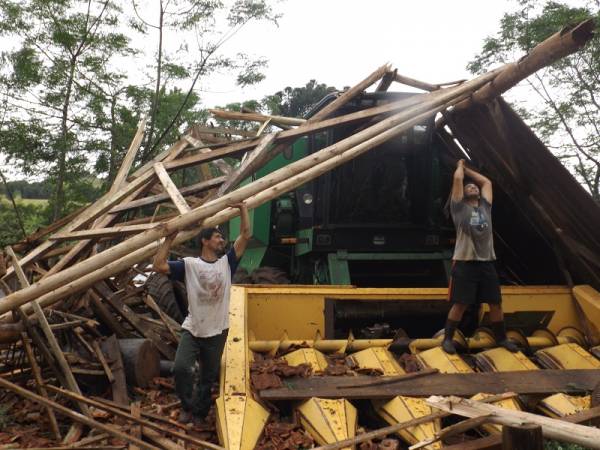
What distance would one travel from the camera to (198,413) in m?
3.99

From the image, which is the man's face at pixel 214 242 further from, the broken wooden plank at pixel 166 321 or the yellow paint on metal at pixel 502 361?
the yellow paint on metal at pixel 502 361

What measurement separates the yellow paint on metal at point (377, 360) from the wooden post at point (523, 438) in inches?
77.0

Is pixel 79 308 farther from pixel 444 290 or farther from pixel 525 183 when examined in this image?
pixel 525 183

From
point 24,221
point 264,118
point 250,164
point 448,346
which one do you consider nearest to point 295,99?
point 24,221

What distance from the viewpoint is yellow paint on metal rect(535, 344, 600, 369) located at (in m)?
4.64

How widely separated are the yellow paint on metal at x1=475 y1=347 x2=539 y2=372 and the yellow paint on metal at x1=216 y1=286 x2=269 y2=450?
6.57ft

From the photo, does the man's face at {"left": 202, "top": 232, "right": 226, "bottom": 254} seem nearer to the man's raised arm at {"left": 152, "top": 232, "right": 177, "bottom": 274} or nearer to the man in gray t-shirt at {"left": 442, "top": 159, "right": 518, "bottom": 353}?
the man's raised arm at {"left": 152, "top": 232, "right": 177, "bottom": 274}

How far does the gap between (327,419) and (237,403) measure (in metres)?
0.60

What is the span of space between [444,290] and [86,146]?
12643 mm

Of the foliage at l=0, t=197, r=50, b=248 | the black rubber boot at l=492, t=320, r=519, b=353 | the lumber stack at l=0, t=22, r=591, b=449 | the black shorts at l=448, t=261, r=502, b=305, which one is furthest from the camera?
the foliage at l=0, t=197, r=50, b=248

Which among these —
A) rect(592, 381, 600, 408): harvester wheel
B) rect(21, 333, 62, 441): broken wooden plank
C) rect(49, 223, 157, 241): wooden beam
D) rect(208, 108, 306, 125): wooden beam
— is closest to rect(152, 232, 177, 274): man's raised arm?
rect(49, 223, 157, 241): wooden beam

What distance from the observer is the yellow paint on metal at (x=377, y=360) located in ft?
14.3

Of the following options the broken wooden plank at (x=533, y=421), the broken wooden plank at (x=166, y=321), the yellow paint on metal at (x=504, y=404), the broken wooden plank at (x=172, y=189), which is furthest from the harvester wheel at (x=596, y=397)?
the broken wooden plank at (x=166, y=321)

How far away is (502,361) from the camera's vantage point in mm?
4621
